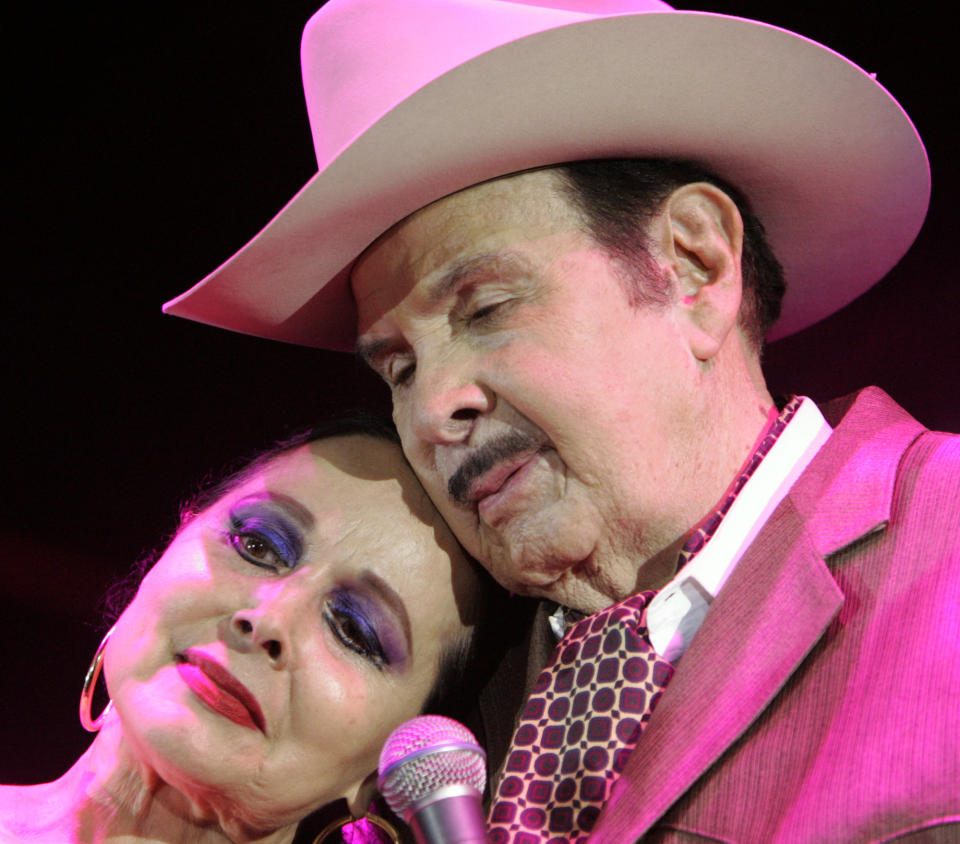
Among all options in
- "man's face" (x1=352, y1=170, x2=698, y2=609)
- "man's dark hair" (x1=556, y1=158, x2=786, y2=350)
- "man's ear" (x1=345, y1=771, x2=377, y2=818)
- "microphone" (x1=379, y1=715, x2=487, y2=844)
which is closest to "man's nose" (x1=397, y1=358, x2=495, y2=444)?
"man's face" (x1=352, y1=170, x2=698, y2=609)

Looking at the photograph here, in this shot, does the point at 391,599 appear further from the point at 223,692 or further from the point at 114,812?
the point at 114,812

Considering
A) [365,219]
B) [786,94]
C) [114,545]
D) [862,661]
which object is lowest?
[114,545]

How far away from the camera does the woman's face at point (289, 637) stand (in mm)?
1962

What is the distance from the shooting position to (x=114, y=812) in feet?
6.75

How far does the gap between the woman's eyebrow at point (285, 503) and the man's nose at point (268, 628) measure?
0.66 ft

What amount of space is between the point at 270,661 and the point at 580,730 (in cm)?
69

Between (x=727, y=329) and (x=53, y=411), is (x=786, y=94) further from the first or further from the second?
(x=53, y=411)

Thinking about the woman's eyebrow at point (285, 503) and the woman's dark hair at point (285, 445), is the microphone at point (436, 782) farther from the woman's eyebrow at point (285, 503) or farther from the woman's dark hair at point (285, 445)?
the woman's dark hair at point (285, 445)

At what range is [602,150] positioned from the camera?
2021 mm

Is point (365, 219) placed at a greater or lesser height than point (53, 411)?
greater

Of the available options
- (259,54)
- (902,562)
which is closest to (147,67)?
(259,54)

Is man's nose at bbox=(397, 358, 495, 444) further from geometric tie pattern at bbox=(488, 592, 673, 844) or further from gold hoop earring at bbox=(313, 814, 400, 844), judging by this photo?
gold hoop earring at bbox=(313, 814, 400, 844)

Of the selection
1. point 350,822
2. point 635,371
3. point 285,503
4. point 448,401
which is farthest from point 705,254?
point 350,822

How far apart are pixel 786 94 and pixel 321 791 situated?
1698 mm
